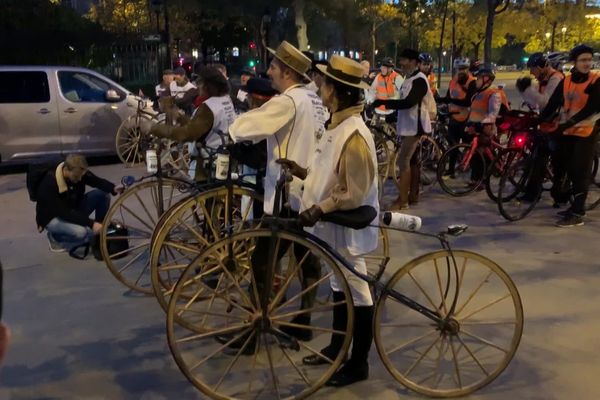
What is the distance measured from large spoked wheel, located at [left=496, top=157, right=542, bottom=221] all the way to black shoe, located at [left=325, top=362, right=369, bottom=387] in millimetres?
3994

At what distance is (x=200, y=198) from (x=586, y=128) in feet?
14.3

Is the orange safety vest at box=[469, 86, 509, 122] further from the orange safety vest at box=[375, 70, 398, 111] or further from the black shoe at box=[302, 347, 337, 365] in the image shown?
the black shoe at box=[302, 347, 337, 365]

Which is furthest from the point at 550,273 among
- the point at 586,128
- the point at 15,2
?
the point at 15,2

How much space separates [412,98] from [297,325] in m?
4.33

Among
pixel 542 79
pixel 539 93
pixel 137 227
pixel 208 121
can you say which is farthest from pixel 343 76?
pixel 539 93

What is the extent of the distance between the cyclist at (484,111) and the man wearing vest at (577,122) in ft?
4.33

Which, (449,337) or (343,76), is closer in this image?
(343,76)

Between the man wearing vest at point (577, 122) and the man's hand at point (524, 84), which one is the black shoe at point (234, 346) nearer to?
the man wearing vest at point (577, 122)

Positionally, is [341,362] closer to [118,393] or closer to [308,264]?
[308,264]

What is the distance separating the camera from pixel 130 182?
527 cm

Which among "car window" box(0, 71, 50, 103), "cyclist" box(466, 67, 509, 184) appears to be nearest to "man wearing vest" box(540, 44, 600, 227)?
"cyclist" box(466, 67, 509, 184)

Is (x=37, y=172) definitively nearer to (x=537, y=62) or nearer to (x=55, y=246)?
(x=55, y=246)

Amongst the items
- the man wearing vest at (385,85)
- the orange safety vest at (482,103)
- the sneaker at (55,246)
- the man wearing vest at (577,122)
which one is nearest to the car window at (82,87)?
the man wearing vest at (385,85)

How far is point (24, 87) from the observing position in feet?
36.2
